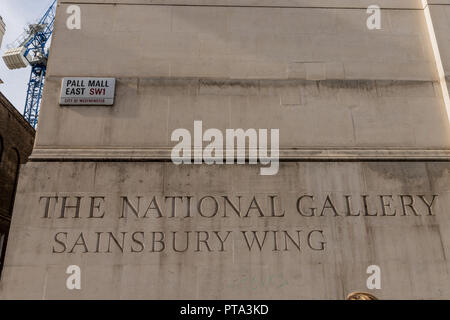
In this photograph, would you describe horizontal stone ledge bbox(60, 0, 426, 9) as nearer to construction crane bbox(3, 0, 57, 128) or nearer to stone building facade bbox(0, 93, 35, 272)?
stone building facade bbox(0, 93, 35, 272)

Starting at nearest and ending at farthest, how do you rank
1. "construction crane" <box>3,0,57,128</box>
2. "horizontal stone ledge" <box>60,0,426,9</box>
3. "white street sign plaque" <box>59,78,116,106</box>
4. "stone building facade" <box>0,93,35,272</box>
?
"white street sign plaque" <box>59,78,116,106</box> < "horizontal stone ledge" <box>60,0,426,9</box> < "stone building facade" <box>0,93,35,272</box> < "construction crane" <box>3,0,57,128</box>

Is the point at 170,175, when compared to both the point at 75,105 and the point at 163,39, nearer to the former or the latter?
the point at 75,105

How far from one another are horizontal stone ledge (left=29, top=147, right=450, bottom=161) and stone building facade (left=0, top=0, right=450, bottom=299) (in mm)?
35

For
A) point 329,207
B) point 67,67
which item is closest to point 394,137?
point 329,207

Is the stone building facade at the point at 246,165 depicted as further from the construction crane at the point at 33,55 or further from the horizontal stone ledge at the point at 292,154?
the construction crane at the point at 33,55

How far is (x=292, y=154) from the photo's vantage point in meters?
9.18

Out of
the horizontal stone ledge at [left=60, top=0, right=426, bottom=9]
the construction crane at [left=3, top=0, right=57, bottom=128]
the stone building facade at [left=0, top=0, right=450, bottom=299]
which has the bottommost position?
the stone building facade at [left=0, top=0, right=450, bottom=299]

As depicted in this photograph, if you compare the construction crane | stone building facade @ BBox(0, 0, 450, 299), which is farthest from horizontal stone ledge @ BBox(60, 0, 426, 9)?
the construction crane

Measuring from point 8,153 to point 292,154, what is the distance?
1720 cm

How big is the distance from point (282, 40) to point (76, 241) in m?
7.00

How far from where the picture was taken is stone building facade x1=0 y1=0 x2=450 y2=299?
812 centimetres

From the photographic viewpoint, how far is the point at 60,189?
8.66 meters

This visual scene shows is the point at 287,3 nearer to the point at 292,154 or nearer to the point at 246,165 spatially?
the point at 292,154

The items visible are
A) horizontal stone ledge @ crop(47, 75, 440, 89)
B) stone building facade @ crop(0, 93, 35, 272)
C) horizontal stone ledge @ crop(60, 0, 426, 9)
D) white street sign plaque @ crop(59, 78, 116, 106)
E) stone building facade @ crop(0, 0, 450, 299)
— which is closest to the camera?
stone building facade @ crop(0, 0, 450, 299)
